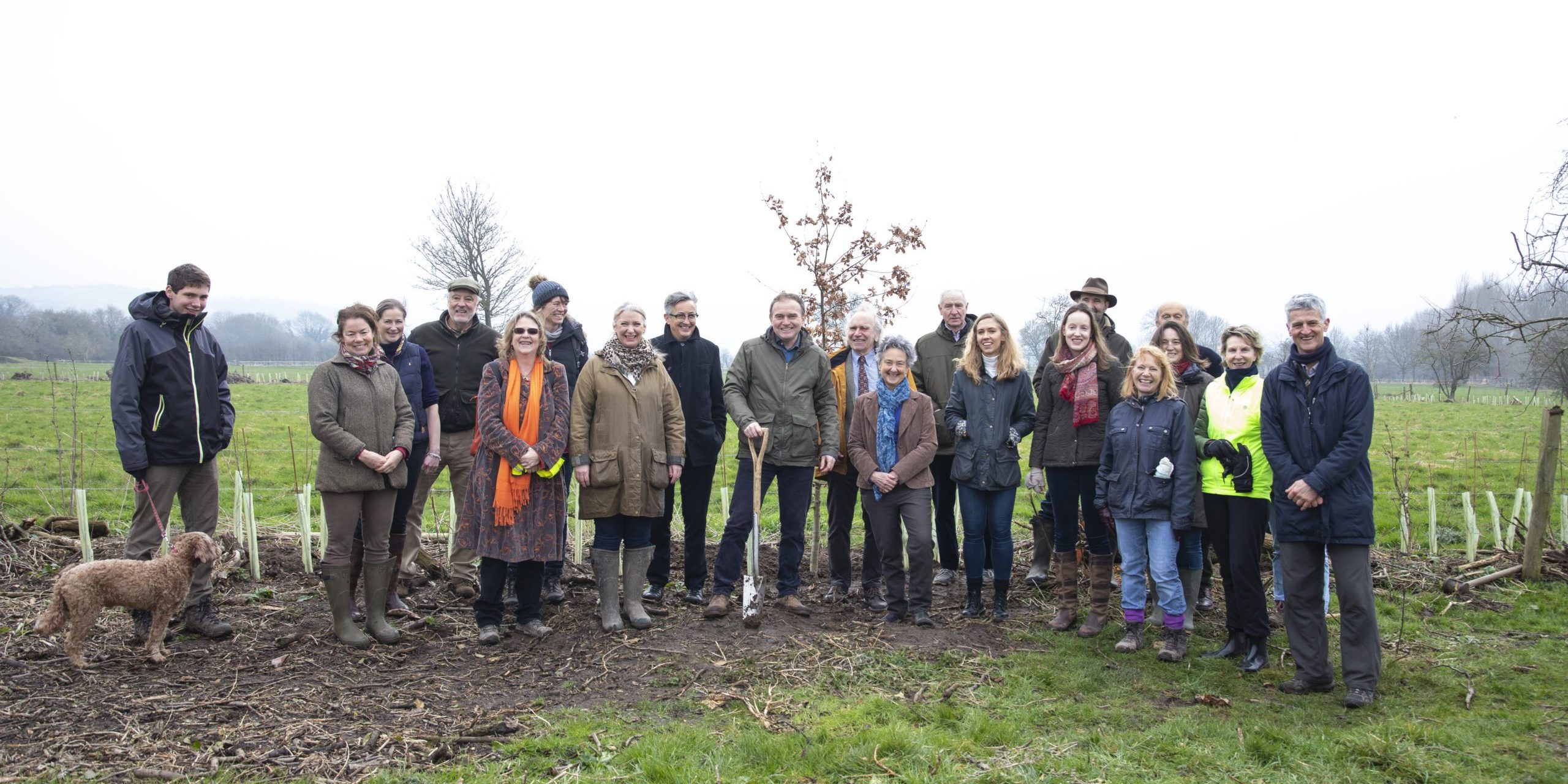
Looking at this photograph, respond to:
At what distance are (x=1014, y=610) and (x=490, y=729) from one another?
3735 millimetres

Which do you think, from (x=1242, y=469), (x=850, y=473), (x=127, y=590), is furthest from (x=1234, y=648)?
(x=127, y=590)

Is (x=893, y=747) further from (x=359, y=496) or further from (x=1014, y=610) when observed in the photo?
(x=359, y=496)

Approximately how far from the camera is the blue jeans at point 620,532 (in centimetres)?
553

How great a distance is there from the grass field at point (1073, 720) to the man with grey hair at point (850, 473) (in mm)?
625

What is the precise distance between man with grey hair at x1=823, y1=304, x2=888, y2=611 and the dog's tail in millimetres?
4398

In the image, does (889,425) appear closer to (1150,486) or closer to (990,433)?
(990,433)

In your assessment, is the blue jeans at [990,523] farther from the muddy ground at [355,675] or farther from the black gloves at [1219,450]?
the black gloves at [1219,450]

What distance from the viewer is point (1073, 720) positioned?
4113 millimetres

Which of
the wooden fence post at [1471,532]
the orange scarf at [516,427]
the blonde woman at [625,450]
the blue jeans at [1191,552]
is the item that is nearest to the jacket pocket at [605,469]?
the blonde woman at [625,450]

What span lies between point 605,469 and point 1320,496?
154 inches

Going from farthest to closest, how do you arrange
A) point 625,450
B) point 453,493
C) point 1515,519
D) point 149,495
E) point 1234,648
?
point 1515,519 < point 453,493 < point 625,450 < point 1234,648 < point 149,495

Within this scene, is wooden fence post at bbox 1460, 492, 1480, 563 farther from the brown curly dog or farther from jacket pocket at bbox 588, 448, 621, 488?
the brown curly dog

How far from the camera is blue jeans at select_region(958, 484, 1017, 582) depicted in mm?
5738

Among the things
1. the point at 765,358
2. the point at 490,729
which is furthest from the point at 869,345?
the point at 490,729
